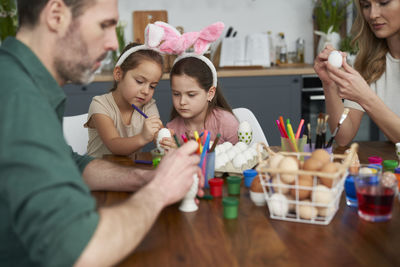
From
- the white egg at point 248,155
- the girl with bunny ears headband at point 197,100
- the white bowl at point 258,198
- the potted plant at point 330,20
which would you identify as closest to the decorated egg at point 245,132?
the white egg at point 248,155

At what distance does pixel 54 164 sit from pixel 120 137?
1.12 metres

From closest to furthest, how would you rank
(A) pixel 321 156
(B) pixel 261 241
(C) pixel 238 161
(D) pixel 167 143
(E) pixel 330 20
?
1. (B) pixel 261 241
2. (A) pixel 321 156
3. (C) pixel 238 161
4. (D) pixel 167 143
5. (E) pixel 330 20

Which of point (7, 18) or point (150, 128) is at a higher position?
point (7, 18)

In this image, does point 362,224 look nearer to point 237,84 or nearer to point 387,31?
point 387,31

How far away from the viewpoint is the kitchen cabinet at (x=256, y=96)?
346 cm

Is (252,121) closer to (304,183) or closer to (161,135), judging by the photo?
(161,135)

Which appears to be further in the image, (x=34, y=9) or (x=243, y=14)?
(x=243, y=14)

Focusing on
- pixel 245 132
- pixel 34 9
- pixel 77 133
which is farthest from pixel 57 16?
pixel 77 133

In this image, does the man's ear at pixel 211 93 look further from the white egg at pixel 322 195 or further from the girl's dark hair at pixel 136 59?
the white egg at pixel 322 195

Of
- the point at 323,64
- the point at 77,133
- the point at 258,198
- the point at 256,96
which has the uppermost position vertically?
the point at 323,64

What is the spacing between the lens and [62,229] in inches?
26.9

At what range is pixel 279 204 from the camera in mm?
961

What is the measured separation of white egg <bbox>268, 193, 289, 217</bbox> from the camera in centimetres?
96

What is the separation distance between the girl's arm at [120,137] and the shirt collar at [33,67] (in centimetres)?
76
